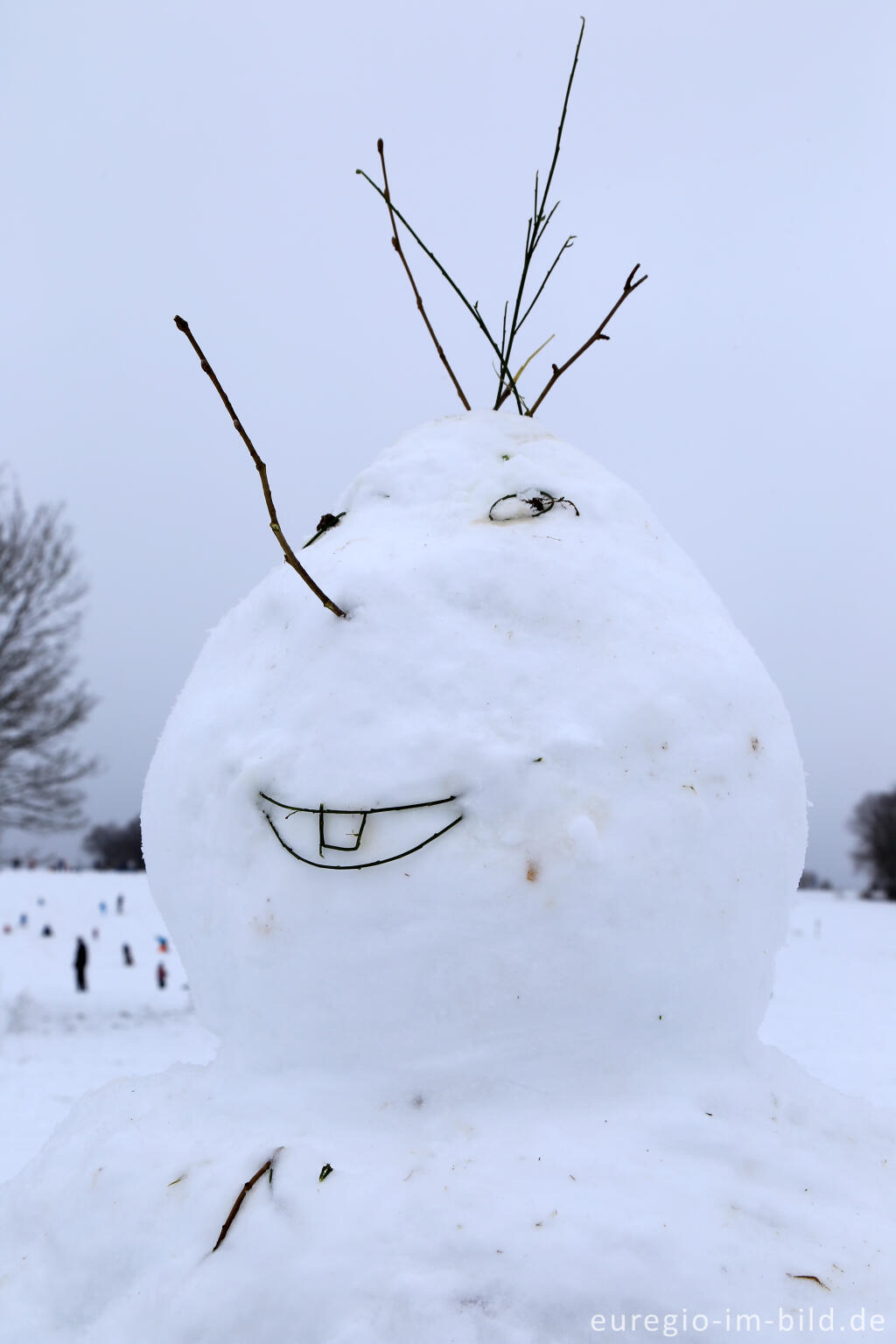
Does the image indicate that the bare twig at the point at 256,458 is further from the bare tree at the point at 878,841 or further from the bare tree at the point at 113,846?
the bare tree at the point at 113,846

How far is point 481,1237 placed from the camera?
152 centimetres

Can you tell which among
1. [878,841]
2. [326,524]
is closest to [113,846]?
[878,841]

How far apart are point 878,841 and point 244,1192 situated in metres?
53.4

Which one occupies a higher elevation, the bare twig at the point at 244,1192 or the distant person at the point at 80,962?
the bare twig at the point at 244,1192

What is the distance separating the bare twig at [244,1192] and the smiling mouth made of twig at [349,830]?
0.57 metres

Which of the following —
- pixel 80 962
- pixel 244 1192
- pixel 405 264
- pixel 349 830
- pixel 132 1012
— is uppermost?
pixel 405 264

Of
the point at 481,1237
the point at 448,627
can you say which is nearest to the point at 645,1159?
the point at 481,1237

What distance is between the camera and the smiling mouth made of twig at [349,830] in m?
1.81

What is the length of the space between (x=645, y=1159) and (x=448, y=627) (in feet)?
3.77

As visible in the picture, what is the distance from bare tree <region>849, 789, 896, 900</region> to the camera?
4616 cm

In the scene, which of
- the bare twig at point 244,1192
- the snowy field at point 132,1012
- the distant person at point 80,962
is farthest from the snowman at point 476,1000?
the distant person at point 80,962

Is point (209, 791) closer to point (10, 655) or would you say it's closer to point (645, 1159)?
point (645, 1159)

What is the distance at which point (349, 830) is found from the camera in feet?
6.04

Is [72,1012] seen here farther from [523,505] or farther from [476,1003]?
[523,505]
